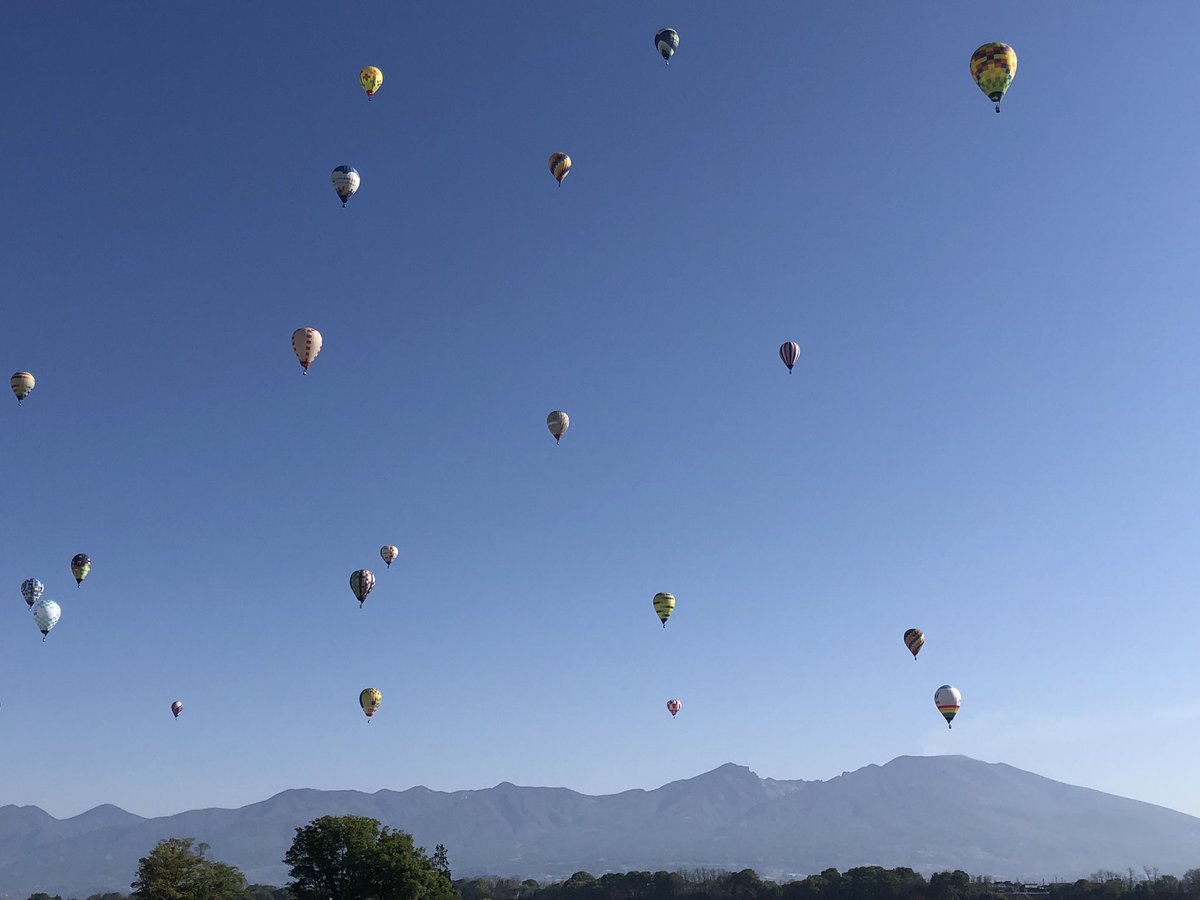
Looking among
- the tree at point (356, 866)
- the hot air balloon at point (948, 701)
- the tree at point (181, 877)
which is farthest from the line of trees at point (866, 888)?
the tree at point (181, 877)

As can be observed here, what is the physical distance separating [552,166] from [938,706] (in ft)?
190

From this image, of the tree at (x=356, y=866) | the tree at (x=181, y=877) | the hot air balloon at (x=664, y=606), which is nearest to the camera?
the tree at (x=356, y=866)

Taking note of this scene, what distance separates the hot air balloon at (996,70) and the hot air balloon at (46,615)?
8205 centimetres

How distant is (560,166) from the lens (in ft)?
258

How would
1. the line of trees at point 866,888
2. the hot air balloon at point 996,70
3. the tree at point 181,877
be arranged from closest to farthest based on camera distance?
the hot air balloon at point 996,70, the tree at point 181,877, the line of trees at point 866,888

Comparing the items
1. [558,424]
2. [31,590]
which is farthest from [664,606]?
[31,590]

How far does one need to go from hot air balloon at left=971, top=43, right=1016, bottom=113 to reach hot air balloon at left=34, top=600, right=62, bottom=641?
8205 cm

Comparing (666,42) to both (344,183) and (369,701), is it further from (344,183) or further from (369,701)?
(369,701)


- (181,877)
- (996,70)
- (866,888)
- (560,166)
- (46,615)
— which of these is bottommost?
(866,888)

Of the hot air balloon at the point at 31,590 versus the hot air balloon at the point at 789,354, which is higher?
the hot air balloon at the point at 789,354

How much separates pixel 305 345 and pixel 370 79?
21.6 meters

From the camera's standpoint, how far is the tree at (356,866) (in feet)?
205

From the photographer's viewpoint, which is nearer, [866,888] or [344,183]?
[344,183]

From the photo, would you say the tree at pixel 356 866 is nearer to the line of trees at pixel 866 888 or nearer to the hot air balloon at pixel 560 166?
the hot air balloon at pixel 560 166
